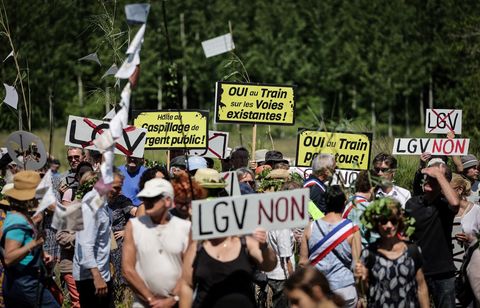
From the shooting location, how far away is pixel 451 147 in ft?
41.1

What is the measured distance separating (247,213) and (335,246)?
1365mm

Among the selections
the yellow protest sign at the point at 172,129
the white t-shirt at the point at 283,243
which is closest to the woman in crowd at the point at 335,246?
the white t-shirt at the point at 283,243

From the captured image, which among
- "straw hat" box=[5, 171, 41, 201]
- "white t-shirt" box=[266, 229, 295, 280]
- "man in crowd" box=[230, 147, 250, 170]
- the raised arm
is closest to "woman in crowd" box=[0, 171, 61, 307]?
"straw hat" box=[5, 171, 41, 201]

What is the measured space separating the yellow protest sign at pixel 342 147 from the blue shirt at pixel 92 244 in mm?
5027

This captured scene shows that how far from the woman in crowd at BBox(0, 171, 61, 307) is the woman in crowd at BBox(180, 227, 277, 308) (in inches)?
57.6

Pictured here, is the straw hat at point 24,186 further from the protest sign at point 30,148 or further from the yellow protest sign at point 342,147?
the yellow protest sign at point 342,147

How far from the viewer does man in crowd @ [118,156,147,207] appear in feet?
37.9

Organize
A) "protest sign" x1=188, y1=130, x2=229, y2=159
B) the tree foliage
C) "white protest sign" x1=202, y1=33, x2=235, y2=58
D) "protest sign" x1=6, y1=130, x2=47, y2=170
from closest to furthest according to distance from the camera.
Result: "protest sign" x1=6, y1=130, x2=47, y2=170, "white protest sign" x1=202, y1=33, x2=235, y2=58, "protest sign" x1=188, y1=130, x2=229, y2=159, the tree foliage

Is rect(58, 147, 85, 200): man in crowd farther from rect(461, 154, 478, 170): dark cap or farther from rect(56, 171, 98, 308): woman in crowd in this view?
rect(461, 154, 478, 170): dark cap

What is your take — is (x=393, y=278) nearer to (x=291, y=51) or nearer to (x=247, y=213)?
(x=247, y=213)

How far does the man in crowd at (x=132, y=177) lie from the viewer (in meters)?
11.5

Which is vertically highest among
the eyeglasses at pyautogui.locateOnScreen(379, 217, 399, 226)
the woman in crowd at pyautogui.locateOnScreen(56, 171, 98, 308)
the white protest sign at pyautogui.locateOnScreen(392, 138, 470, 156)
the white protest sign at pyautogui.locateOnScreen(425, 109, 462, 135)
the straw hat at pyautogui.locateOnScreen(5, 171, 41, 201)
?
the white protest sign at pyautogui.locateOnScreen(425, 109, 462, 135)

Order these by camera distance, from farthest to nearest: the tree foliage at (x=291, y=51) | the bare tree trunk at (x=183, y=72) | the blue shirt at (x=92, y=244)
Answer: the bare tree trunk at (x=183, y=72)
the tree foliage at (x=291, y=51)
the blue shirt at (x=92, y=244)

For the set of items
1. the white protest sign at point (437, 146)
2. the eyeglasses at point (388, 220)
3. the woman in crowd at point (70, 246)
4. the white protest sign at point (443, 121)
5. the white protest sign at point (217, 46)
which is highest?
the white protest sign at point (217, 46)
